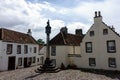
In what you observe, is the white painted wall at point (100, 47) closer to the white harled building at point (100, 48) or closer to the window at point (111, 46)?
the white harled building at point (100, 48)

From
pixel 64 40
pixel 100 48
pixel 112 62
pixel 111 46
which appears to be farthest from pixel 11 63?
pixel 111 46

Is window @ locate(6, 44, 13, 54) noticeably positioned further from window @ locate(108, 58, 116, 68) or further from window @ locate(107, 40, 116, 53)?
window @ locate(108, 58, 116, 68)

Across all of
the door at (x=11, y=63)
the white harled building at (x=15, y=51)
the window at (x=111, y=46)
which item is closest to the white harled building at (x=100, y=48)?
the window at (x=111, y=46)

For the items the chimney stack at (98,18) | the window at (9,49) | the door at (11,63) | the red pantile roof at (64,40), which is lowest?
the door at (11,63)

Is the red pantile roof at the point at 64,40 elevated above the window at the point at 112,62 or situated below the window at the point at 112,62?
above

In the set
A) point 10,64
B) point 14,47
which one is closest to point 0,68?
point 10,64

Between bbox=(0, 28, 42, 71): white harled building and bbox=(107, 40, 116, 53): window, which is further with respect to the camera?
bbox=(0, 28, 42, 71): white harled building

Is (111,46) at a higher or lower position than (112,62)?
higher

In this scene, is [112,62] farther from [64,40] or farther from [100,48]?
[64,40]

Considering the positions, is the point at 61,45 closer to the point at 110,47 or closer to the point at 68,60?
the point at 68,60

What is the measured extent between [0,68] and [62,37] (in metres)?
14.3

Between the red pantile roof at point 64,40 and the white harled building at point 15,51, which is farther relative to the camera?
Answer: the red pantile roof at point 64,40

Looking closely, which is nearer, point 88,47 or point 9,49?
point 88,47

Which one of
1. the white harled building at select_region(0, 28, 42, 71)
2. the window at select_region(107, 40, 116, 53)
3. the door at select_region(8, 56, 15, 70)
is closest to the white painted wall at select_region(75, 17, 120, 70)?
the window at select_region(107, 40, 116, 53)
